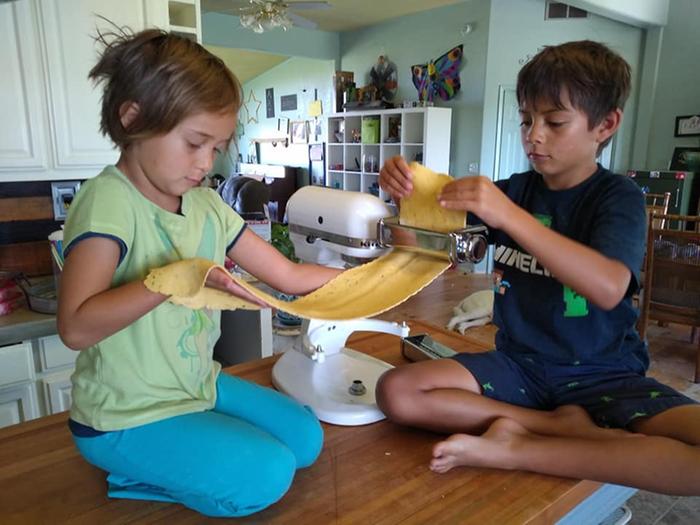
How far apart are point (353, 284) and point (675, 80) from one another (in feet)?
18.3

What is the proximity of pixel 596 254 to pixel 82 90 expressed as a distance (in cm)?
160

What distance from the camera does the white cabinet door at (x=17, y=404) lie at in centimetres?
142

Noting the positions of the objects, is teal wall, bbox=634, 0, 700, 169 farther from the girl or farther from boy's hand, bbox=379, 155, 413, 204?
the girl

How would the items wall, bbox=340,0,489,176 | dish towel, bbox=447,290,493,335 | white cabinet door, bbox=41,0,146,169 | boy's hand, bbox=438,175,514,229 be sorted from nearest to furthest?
boy's hand, bbox=438,175,514,229
white cabinet door, bbox=41,0,146,169
dish towel, bbox=447,290,493,335
wall, bbox=340,0,489,176

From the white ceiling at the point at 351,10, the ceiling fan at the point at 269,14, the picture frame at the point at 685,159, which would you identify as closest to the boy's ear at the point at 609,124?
the ceiling fan at the point at 269,14

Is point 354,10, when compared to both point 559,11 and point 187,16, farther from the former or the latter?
point 187,16

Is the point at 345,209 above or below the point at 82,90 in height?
below

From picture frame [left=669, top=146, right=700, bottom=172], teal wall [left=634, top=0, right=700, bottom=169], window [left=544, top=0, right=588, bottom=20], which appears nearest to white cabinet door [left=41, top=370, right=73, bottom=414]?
window [left=544, top=0, right=588, bottom=20]

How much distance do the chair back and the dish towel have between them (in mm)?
854

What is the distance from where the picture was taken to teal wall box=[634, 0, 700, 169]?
16.2 ft

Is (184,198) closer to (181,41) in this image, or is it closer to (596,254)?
(181,41)

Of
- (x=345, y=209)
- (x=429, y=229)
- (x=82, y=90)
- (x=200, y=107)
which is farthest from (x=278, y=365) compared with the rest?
(x=82, y=90)

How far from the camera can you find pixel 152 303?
26.9 inches

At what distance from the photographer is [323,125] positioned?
664cm
